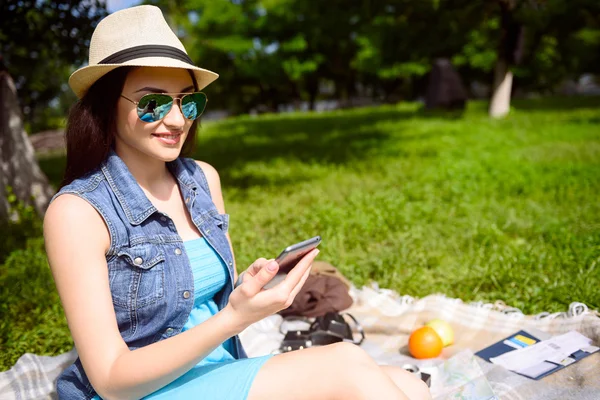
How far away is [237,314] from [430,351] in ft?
6.25

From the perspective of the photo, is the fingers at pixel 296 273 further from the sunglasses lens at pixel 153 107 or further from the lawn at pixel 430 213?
the lawn at pixel 430 213

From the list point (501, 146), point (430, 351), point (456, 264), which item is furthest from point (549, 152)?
point (430, 351)

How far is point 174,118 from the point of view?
2086 mm

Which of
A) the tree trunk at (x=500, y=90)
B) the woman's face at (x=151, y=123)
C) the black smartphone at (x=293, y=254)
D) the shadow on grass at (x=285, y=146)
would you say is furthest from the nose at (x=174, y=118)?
the tree trunk at (x=500, y=90)

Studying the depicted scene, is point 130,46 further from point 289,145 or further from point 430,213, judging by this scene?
point 289,145

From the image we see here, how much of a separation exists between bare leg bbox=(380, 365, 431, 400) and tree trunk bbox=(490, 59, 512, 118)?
1240 cm

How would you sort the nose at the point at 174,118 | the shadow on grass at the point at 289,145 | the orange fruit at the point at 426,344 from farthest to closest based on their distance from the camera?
the shadow on grass at the point at 289,145 < the orange fruit at the point at 426,344 < the nose at the point at 174,118

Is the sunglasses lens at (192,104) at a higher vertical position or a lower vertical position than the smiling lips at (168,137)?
higher

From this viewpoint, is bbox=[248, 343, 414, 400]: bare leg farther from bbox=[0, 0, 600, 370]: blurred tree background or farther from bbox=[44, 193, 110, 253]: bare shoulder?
bbox=[0, 0, 600, 370]: blurred tree background

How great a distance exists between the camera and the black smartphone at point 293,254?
5.66 feet

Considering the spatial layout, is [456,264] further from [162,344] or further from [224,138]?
[224,138]

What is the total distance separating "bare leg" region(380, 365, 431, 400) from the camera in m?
2.27

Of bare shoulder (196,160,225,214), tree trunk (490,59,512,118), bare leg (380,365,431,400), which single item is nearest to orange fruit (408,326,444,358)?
bare leg (380,365,431,400)

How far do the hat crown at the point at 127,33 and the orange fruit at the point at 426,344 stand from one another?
213cm
